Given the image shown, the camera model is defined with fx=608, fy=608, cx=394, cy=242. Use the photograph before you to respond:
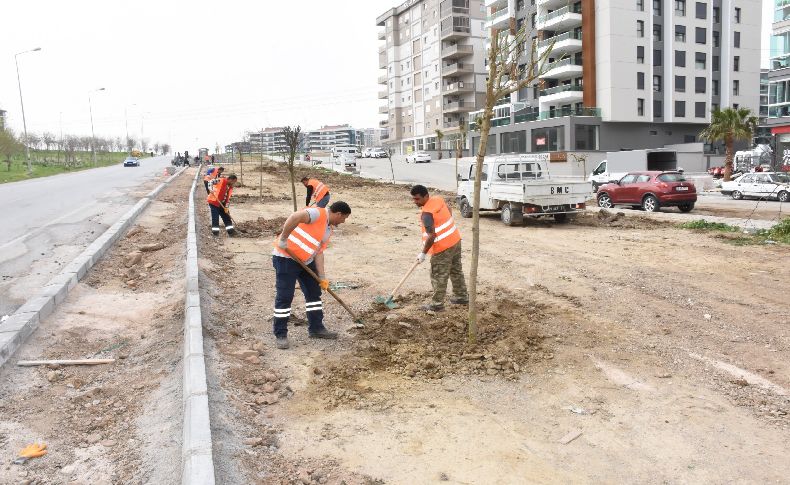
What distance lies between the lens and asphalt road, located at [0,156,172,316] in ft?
27.0

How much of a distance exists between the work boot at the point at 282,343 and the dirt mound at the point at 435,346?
0.63 m

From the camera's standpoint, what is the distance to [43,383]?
486 cm

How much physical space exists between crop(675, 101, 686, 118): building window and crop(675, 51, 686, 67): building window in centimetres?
304

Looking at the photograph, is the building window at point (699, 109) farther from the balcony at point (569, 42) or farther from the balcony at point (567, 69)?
the balcony at point (569, 42)

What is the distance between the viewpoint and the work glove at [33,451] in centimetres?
371

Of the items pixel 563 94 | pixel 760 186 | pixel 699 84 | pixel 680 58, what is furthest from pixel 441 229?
pixel 699 84

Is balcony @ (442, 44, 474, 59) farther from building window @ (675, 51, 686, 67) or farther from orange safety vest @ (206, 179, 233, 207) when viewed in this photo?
orange safety vest @ (206, 179, 233, 207)

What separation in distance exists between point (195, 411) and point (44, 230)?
1103 cm

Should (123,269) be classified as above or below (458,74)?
below

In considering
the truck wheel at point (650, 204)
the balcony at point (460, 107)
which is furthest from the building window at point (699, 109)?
the truck wheel at point (650, 204)

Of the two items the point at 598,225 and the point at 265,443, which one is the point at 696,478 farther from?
the point at 598,225

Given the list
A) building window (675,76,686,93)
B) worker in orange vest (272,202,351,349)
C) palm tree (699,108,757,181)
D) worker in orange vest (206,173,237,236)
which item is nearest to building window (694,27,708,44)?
building window (675,76,686,93)

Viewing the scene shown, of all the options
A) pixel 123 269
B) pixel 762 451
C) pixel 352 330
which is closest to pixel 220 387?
pixel 352 330

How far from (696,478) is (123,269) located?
815 centimetres
